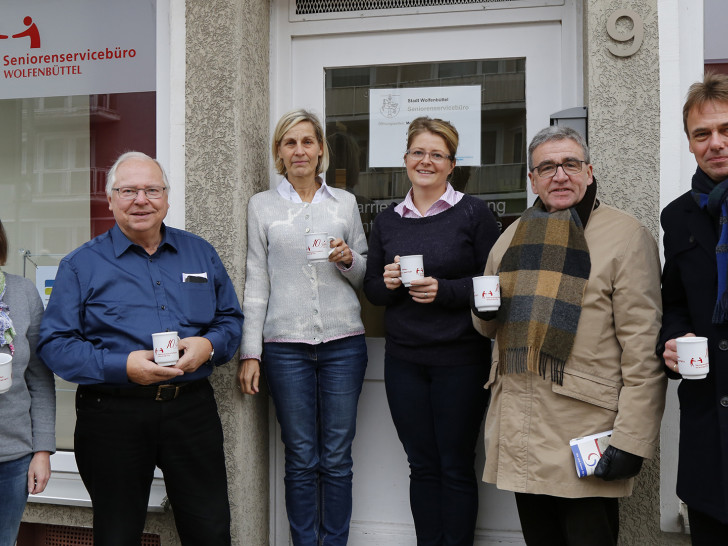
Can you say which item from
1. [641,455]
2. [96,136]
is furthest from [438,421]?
[96,136]

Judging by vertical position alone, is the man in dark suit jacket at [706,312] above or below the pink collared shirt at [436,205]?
below

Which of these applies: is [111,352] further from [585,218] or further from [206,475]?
[585,218]

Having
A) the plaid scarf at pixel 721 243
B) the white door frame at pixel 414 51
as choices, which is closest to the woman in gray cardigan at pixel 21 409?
the white door frame at pixel 414 51

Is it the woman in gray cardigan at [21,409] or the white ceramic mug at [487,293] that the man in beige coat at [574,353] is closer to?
Result: the white ceramic mug at [487,293]

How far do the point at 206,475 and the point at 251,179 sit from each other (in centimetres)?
144

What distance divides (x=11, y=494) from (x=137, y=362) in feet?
2.03

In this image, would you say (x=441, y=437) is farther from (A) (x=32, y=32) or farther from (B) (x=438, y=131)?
(A) (x=32, y=32)

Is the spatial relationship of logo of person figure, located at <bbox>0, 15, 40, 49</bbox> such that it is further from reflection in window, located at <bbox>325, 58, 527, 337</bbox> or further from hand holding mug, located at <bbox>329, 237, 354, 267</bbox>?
hand holding mug, located at <bbox>329, 237, 354, 267</bbox>

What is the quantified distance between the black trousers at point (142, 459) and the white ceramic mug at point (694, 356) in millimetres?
1704

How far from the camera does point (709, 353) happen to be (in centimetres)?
199

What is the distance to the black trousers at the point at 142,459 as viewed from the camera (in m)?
2.45

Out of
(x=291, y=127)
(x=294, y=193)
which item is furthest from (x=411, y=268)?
(x=291, y=127)

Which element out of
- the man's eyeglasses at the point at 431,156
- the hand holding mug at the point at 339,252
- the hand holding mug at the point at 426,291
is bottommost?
the hand holding mug at the point at 426,291

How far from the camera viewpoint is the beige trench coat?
2143 millimetres
